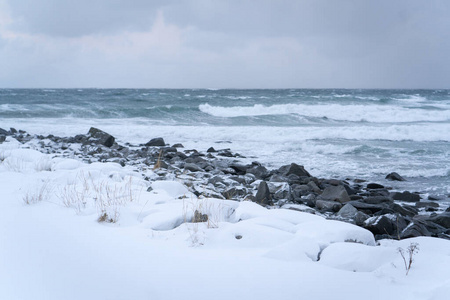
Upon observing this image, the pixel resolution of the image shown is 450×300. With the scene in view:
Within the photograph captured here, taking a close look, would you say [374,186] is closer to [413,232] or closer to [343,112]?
[413,232]

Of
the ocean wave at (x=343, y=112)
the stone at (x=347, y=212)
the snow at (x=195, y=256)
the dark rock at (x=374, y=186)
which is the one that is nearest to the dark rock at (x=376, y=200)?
the dark rock at (x=374, y=186)

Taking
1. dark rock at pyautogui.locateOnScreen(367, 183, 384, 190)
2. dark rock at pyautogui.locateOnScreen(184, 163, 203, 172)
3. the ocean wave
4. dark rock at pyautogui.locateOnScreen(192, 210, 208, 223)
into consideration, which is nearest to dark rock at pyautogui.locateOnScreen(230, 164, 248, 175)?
dark rock at pyautogui.locateOnScreen(184, 163, 203, 172)

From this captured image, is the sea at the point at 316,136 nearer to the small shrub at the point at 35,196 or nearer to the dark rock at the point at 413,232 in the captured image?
the dark rock at the point at 413,232

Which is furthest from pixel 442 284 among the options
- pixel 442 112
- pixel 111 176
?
pixel 442 112

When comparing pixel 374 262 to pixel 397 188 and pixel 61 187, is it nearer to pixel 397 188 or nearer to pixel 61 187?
pixel 61 187

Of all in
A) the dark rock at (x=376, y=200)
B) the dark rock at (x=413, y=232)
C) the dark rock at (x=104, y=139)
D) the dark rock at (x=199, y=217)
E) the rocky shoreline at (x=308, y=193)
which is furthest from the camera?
the dark rock at (x=104, y=139)

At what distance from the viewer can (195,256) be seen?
9.48 ft

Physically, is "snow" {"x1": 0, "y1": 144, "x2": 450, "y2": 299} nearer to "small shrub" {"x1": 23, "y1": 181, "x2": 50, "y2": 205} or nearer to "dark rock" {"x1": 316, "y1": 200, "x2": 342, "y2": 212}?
"small shrub" {"x1": 23, "y1": 181, "x2": 50, "y2": 205}

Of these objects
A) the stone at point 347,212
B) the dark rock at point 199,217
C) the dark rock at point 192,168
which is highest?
the dark rock at point 199,217

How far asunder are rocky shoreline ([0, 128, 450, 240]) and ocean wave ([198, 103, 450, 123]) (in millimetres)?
17745

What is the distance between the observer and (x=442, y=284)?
96.3 inches

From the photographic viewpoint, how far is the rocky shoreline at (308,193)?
5.28 metres

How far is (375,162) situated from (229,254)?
9607 millimetres

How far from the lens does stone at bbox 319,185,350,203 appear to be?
677 cm
